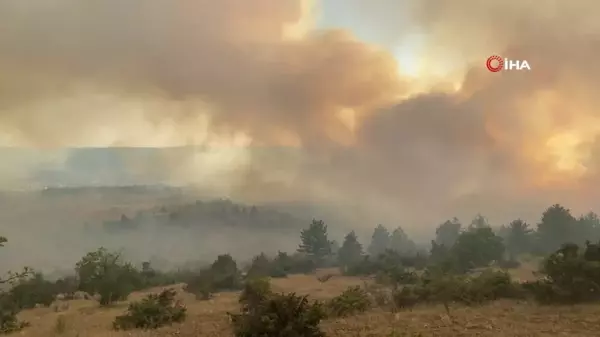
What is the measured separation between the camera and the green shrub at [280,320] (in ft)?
29.3

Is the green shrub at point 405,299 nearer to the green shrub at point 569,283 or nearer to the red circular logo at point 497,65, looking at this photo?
the green shrub at point 569,283

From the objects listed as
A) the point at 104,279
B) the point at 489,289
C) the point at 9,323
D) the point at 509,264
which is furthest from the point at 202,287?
the point at 509,264

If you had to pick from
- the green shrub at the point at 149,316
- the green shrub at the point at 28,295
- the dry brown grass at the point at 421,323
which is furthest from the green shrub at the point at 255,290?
the green shrub at the point at 28,295

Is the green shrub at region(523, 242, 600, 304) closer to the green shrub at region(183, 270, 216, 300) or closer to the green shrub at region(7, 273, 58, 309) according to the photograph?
the green shrub at region(183, 270, 216, 300)

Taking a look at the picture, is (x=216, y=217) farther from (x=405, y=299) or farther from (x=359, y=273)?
(x=405, y=299)

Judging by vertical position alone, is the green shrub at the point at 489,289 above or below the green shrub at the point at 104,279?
below

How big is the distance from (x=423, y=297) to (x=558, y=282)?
3.60 metres

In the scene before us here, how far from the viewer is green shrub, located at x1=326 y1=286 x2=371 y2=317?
12.1m

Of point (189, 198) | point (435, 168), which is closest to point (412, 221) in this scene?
point (435, 168)

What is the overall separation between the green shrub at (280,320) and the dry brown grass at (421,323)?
809 millimetres

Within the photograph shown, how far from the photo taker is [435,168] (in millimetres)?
41562

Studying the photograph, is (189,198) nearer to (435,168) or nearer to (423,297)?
(435,168)

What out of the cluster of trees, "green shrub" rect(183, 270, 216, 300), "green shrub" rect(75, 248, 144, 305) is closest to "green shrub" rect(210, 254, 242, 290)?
the cluster of trees

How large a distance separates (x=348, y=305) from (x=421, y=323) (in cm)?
240
